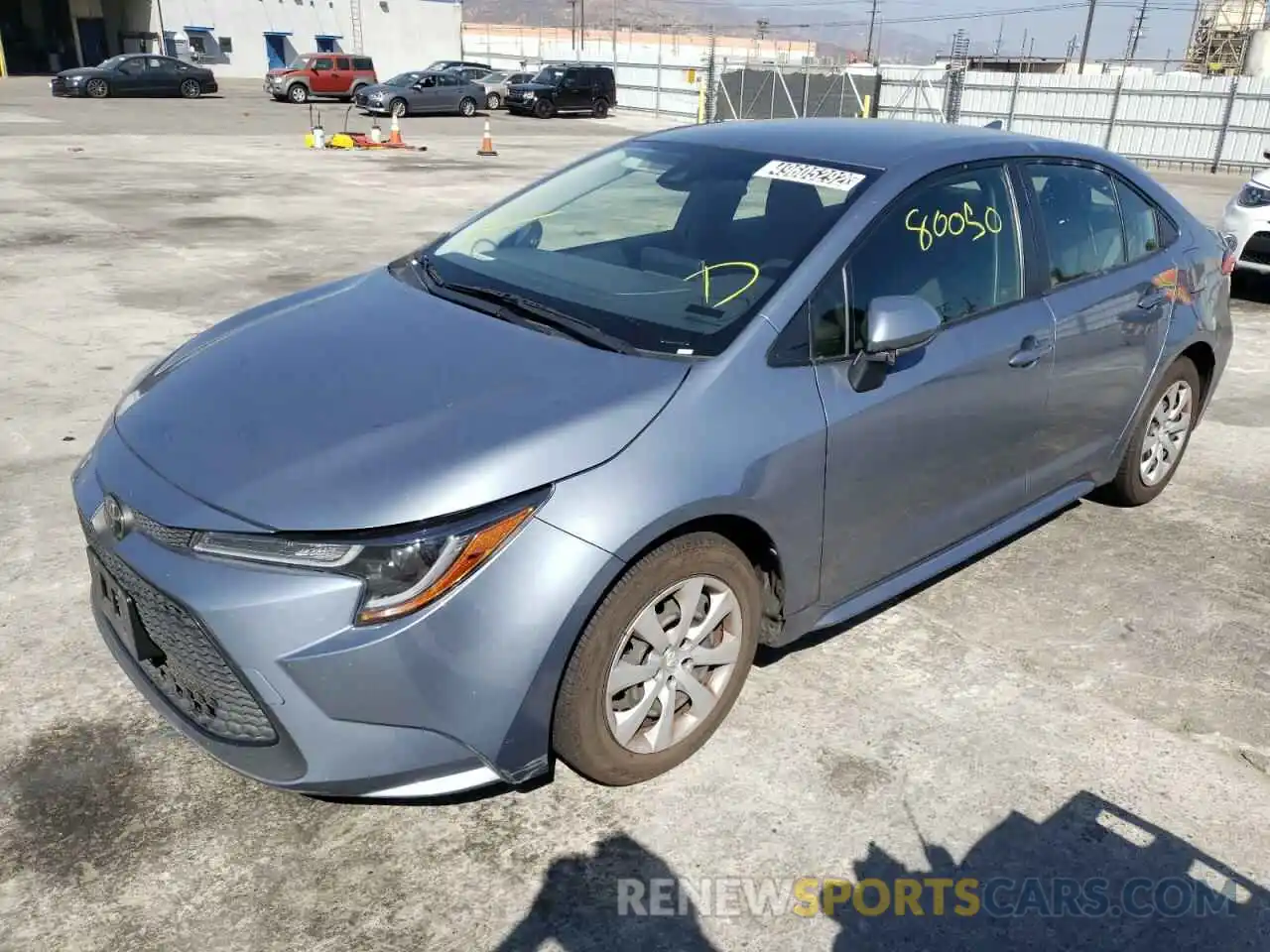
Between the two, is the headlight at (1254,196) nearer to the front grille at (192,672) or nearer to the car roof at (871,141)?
the car roof at (871,141)

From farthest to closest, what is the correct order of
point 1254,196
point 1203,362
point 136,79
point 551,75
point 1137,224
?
point 551,75 < point 136,79 < point 1254,196 < point 1203,362 < point 1137,224

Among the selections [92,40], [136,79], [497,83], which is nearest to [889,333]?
[497,83]

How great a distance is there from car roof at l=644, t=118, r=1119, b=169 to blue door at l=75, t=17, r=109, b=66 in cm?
5095

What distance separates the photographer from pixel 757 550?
2893 millimetres

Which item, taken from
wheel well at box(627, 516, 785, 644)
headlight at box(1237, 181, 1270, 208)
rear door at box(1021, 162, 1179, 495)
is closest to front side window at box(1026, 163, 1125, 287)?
rear door at box(1021, 162, 1179, 495)

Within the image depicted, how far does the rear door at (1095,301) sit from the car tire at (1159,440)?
0.78 ft

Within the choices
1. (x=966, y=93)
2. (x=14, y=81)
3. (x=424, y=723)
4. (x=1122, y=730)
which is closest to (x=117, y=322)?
(x=424, y=723)

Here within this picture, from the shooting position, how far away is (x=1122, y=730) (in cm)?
314

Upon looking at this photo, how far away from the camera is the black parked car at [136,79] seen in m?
31.3

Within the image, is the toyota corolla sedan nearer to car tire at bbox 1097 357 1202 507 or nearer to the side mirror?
the side mirror

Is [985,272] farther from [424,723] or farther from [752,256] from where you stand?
[424,723]

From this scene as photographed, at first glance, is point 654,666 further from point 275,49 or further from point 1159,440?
point 275,49

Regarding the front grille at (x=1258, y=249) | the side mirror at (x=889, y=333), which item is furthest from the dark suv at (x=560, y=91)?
the side mirror at (x=889, y=333)

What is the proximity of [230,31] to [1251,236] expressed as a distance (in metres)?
50.9
